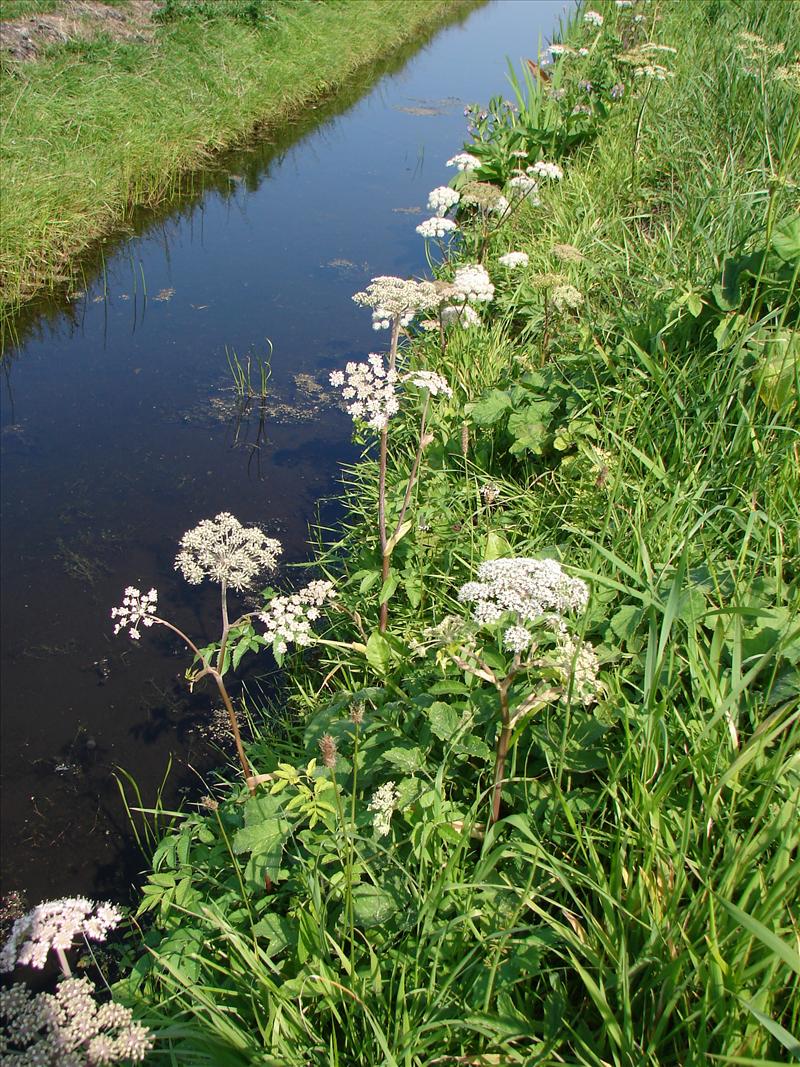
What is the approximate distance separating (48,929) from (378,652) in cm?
126

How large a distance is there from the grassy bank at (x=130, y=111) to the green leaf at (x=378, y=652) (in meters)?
4.63

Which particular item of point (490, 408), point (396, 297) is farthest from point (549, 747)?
point (490, 408)

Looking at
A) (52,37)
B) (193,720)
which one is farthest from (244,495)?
(52,37)

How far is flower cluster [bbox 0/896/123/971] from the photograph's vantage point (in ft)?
3.83

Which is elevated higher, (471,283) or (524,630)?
(471,283)

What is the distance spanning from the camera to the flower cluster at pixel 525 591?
4.76 feet

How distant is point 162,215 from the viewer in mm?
7297

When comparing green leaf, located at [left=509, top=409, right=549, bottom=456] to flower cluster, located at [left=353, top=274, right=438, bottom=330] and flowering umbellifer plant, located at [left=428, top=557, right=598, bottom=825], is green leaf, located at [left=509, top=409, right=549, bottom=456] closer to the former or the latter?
flower cluster, located at [left=353, top=274, right=438, bottom=330]

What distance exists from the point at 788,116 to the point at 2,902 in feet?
15.9

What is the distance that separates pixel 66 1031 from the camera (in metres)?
1.07

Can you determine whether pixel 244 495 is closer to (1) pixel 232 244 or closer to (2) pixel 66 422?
(2) pixel 66 422

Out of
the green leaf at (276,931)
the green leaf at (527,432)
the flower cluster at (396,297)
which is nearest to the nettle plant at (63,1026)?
the green leaf at (276,931)

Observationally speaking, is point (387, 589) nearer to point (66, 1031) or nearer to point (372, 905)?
point (372, 905)

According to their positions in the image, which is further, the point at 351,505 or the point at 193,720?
the point at 351,505
